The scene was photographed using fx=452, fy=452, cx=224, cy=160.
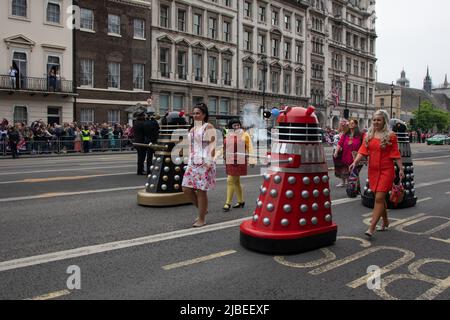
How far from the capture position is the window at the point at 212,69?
45125 millimetres

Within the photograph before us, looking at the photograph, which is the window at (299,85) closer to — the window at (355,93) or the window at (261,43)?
the window at (261,43)

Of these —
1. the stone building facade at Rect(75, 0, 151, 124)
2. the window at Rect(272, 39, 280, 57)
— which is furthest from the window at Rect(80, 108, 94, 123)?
the window at Rect(272, 39, 280, 57)

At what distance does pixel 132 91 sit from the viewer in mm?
37219

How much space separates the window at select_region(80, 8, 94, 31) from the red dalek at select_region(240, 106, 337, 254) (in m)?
32.1

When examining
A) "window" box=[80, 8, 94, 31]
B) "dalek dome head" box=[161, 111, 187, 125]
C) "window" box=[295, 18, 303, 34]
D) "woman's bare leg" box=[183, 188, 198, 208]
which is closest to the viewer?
"woman's bare leg" box=[183, 188, 198, 208]

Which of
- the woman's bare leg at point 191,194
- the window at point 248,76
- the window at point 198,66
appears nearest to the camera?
the woman's bare leg at point 191,194

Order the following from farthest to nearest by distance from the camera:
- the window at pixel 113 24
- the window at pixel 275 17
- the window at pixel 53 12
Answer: the window at pixel 275 17, the window at pixel 113 24, the window at pixel 53 12

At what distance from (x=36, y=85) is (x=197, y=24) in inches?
706

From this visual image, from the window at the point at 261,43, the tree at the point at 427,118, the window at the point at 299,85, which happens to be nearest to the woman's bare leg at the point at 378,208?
the window at the point at 261,43

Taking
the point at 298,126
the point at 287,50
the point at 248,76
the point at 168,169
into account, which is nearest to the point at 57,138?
the point at 168,169

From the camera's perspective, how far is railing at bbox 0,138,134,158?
23864 millimetres

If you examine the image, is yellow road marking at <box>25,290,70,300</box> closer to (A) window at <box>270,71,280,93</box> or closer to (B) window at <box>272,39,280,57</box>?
(A) window at <box>270,71,280,93</box>

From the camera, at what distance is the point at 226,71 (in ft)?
155

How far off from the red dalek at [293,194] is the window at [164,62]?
118ft
